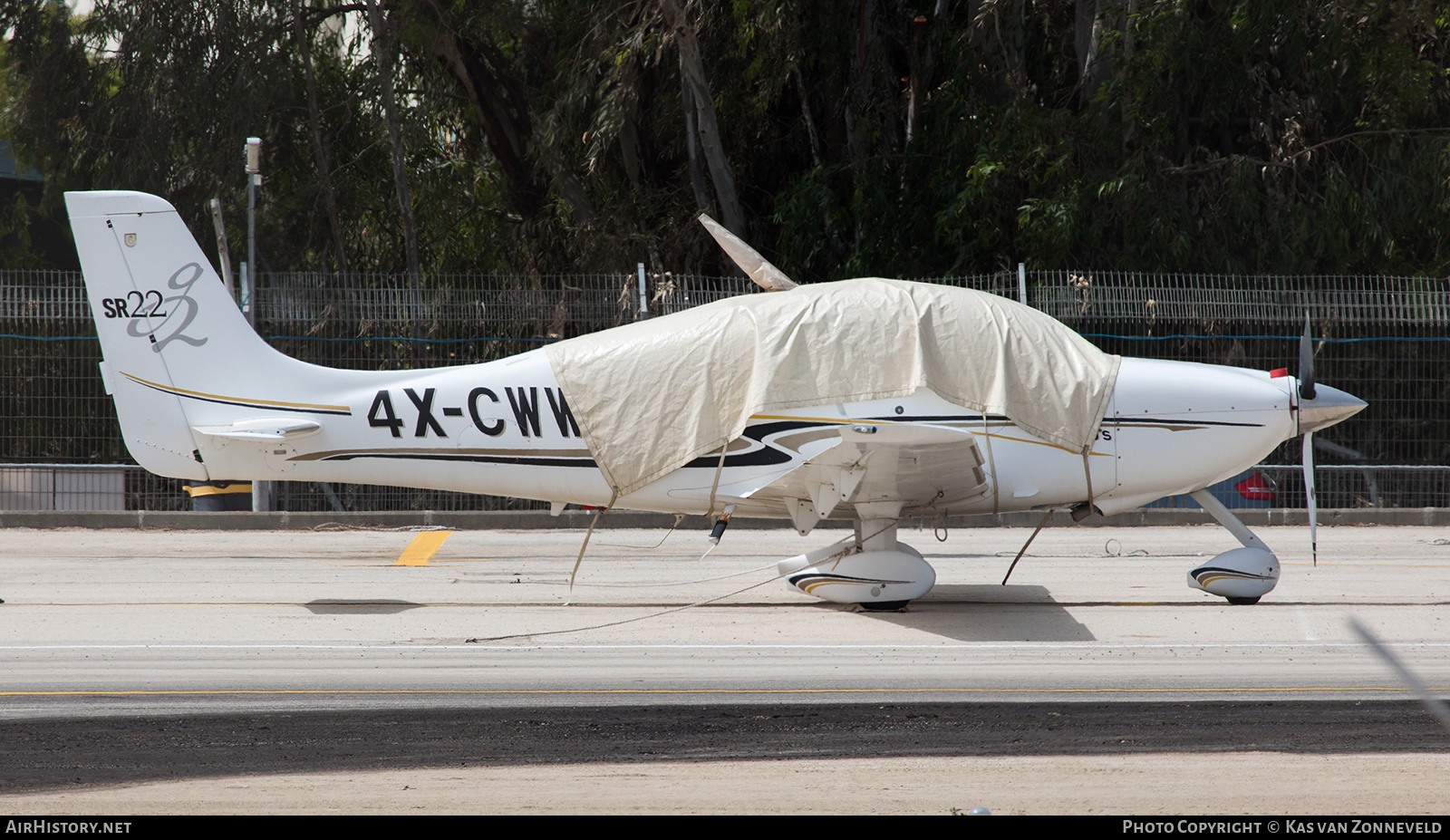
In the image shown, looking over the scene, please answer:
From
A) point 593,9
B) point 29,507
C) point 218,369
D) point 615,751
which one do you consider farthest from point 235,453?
point 593,9

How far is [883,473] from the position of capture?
301 inches

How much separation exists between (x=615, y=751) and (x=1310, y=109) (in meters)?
18.0

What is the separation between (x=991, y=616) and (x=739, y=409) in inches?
95.7

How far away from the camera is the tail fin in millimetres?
8453

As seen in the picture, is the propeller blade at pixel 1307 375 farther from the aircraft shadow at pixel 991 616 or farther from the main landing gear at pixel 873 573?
the main landing gear at pixel 873 573

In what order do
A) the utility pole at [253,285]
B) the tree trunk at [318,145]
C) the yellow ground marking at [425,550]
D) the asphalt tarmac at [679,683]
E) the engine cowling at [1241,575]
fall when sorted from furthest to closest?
the tree trunk at [318,145], the utility pole at [253,285], the yellow ground marking at [425,550], the engine cowling at [1241,575], the asphalt tarmac at [679,683]

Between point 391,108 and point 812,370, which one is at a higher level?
point 391,108

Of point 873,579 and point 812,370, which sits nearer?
point 812,370

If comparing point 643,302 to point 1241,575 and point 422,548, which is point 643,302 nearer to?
point 422,548

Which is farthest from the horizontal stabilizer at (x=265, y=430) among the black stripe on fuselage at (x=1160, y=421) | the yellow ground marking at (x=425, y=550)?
the black stripe on fuselage at (x=1160, y=421)

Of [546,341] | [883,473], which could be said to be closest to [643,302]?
[546,341]

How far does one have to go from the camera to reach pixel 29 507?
47.6ft

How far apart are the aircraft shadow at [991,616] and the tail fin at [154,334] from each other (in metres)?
5.14

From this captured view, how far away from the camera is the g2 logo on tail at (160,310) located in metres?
8.53
